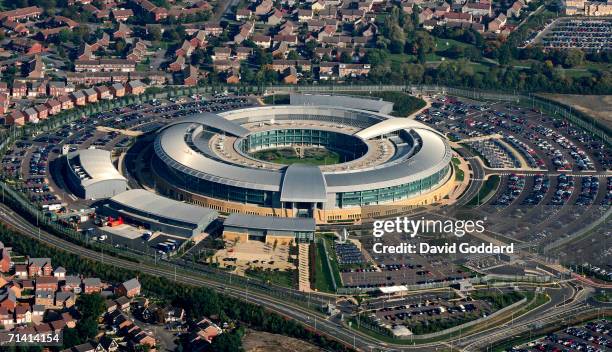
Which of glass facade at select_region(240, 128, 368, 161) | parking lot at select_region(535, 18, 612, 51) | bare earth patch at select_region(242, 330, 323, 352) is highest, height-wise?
parking lot at select_region(535, 18, 612, 51)

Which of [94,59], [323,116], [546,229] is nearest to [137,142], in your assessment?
[323,116]

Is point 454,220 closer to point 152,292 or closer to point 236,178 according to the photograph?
point 236,178

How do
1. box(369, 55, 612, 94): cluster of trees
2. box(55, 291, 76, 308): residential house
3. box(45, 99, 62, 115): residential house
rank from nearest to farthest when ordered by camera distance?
box(55, 291, 76, 308): residential house, box(45, 99, 62, 115): residential house, box(369, 55, 612, 94): cluster of trees

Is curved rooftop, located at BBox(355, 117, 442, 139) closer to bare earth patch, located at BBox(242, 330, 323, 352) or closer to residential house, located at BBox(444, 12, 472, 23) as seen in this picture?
bare earth patch, located at BBox(242, 330, 323, 352)

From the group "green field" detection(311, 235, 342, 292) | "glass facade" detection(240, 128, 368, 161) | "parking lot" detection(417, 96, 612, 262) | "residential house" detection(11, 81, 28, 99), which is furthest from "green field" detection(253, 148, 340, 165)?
"residential house" detection(11, 81, 28, 99)

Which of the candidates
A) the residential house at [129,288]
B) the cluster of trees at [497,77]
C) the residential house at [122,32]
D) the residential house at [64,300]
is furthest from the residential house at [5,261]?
the residential house at [122,32]

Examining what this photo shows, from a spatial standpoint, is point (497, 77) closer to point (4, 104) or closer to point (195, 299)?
point (4, 104)

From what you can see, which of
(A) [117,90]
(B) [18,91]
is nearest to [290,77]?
(A) [117,90]
